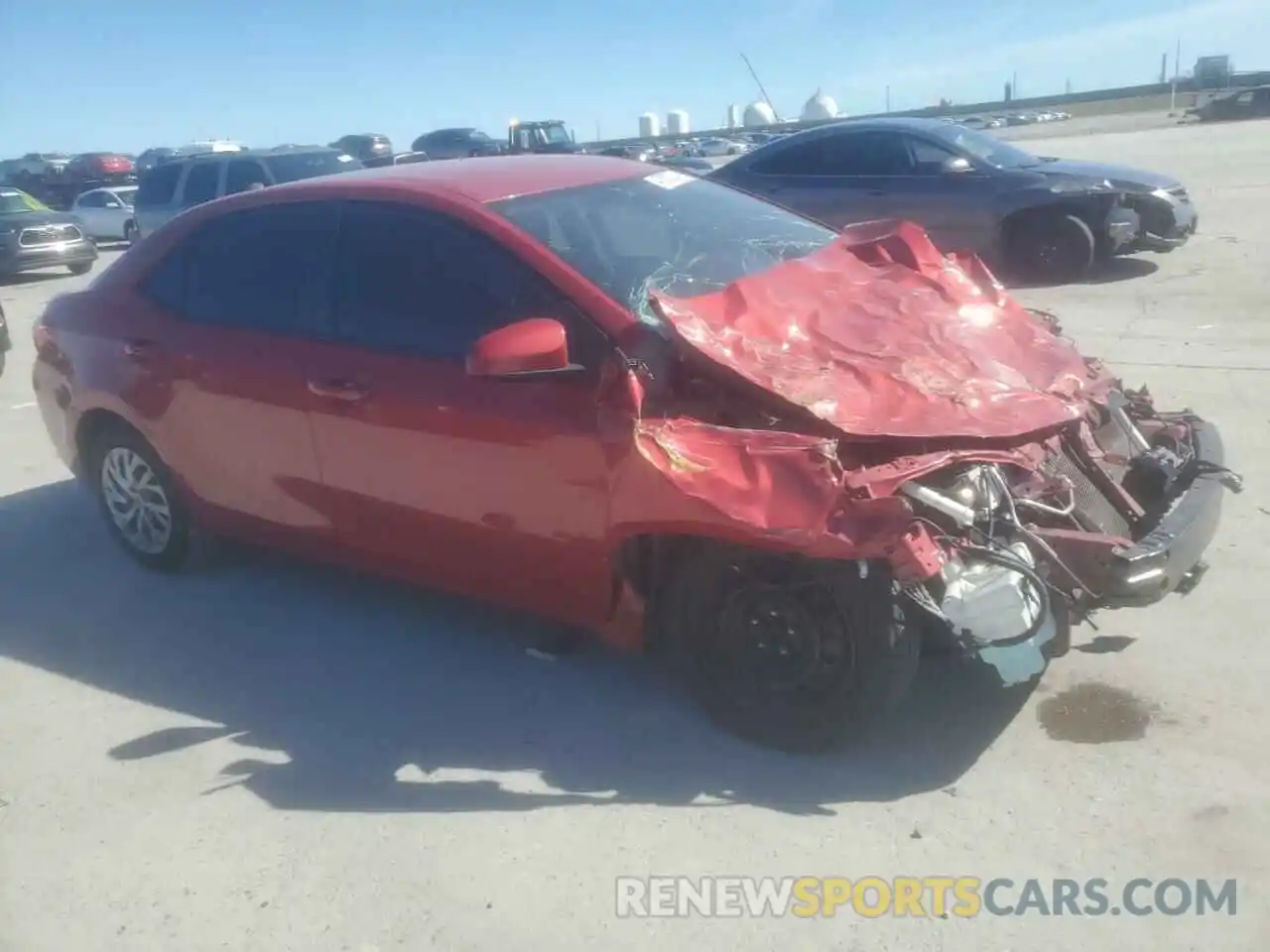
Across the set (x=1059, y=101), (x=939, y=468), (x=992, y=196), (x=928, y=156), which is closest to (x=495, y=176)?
(x=939, y=468)

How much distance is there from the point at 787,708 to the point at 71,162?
39.5 meters

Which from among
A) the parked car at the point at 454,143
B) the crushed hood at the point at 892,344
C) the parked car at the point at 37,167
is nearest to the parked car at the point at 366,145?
the parked car at the point at 454,143

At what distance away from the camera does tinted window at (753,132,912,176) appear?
38.6 ft

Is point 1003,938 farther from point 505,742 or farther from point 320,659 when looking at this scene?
point 320,659

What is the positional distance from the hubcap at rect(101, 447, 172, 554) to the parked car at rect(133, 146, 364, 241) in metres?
11.1

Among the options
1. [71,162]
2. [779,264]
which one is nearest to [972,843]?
[779,264]

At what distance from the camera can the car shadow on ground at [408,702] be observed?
12.1ft

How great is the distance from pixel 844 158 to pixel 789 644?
365 inches

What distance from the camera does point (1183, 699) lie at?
389cm

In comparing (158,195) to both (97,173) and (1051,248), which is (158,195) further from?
(97,173)

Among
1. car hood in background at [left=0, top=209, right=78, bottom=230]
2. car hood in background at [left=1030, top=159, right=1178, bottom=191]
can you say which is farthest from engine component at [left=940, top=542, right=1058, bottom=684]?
car hood in background at [left=0, top=209, right=78, bottom=230]

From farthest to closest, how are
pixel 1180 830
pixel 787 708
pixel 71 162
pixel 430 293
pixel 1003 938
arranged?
pixel 71 162, pixel 430 293, pixel 787 708, pixel 1180 830, pixel 1003 938

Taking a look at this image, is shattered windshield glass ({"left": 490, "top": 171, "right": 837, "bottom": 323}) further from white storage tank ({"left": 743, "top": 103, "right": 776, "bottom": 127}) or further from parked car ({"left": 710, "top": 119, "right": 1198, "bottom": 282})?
white storage tank ({"left": 743, "top": 103, "right": 776, "bottom": 127})

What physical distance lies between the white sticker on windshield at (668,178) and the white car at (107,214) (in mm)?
20994
